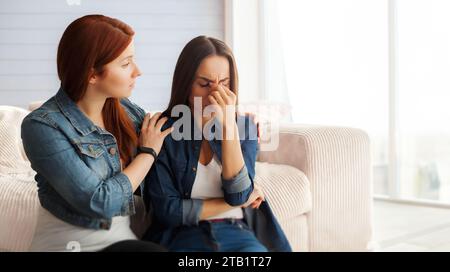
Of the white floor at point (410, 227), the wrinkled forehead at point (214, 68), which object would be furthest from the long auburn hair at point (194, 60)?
the white floor at point (410, 227)

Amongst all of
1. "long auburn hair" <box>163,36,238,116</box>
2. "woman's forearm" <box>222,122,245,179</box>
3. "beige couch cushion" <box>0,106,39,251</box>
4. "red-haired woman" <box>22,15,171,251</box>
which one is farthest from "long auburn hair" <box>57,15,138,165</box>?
"beige couch cushion" <box>0,106,39,251</box>

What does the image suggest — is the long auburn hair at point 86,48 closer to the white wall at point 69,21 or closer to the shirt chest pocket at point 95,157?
the shirt chest pocket at point 95,157

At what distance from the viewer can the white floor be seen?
7.24 ft

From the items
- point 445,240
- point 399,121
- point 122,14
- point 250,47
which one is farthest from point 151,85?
point 445,240

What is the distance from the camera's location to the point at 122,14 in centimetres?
412

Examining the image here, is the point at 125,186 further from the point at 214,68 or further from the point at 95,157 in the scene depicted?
the point at 214,68

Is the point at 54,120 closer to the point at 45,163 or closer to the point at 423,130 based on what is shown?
the point at 45,163

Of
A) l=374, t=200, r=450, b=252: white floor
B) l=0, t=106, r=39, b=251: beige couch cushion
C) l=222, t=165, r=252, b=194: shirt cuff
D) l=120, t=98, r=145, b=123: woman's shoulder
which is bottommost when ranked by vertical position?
l=374, t=200, r=450, b=252: white floor

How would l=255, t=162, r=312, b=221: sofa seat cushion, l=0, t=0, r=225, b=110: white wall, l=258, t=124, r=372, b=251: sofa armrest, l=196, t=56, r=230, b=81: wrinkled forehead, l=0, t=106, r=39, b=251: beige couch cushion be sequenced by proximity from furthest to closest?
l=0, t=0, r=225, b=110: white wall < l=258, t=124, r=372, b=251: sofa armrest < l=255, t=162, r=312, b=221: sofa seat cushion < l=0, t=106, r=39, b=251: beige couch cushion < l=196, t=56, r=230, b=81: wrinkled forehead

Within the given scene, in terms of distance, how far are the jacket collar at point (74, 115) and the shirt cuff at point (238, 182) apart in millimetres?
273

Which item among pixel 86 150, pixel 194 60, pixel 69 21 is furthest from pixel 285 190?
pixel 69 21

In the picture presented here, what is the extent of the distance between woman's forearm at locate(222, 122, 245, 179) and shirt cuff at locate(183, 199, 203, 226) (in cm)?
10

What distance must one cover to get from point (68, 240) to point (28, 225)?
567mm

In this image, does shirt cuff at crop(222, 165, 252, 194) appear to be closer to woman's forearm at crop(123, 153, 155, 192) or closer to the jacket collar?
woman's forearm at crop(123, 153, 155, 192)
